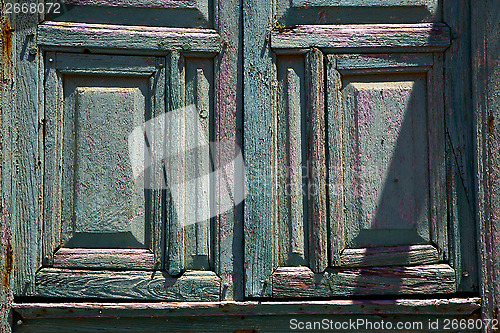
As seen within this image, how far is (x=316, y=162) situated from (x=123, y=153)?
2.53 feet

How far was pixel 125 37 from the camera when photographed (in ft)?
6.15

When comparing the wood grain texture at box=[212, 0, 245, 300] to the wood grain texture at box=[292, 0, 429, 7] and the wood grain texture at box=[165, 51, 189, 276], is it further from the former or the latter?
the wood grain texture at box=[292, 0, 429, 7]

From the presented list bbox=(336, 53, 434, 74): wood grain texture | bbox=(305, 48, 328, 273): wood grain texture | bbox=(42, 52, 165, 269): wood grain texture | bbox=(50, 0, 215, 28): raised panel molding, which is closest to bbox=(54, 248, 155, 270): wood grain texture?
bbox=(42, 52, 165, 269): wood grain texture

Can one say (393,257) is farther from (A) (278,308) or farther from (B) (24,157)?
(B) (24,157)

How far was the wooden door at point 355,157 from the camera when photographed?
1.88 m

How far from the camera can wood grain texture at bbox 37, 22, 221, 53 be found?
1.86m

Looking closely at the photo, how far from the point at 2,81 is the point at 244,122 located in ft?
3.13

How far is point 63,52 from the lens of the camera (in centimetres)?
187

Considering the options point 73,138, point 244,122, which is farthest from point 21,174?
point 244,122

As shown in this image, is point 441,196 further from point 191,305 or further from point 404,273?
point 191,305

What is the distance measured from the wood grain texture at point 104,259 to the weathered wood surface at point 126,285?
0.02 meters

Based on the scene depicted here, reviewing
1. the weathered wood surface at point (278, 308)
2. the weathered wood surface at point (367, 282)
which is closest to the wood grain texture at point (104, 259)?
the weathered wood surface at point (278, 308)

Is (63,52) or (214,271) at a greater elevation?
(63,52)

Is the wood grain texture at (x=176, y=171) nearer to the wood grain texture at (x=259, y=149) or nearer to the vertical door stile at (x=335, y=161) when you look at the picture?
the wood grain texture at (x=259, y=149)
